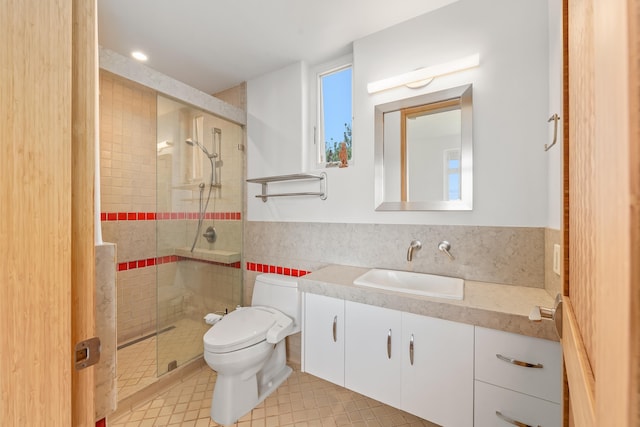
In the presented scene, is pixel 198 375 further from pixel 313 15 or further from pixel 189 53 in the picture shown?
pixel 313 15

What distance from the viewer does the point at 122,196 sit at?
7.05 ft

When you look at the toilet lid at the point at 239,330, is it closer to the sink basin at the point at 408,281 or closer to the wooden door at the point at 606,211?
the sink basin at the point at 408,281

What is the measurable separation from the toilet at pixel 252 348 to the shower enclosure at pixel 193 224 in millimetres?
419

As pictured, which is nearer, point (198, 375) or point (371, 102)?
point (371, 102)

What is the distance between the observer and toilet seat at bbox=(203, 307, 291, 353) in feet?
4.71

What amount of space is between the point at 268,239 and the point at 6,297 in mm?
1751

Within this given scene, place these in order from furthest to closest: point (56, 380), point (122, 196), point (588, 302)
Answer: point (122, 196)
point (56, 380)
point (588, 302)

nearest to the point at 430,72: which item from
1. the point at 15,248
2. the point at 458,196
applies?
the point at 458,196

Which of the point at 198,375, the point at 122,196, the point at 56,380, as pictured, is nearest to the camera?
the point at 56,380

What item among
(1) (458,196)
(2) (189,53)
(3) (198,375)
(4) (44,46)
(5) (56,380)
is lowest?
→ (3) (198,375)

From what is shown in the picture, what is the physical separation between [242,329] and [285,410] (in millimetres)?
565

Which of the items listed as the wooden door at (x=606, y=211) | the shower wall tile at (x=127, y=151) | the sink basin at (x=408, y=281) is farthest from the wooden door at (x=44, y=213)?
the shower wall tile at (x=127, y=151)

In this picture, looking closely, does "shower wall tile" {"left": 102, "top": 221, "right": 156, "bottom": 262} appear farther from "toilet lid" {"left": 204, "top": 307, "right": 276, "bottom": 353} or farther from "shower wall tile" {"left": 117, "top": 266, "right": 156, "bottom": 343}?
"toilet lid" {"left": 204, "top": 307, "right": 276, "bottom": 353}

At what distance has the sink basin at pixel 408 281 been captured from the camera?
1310 millimetres
